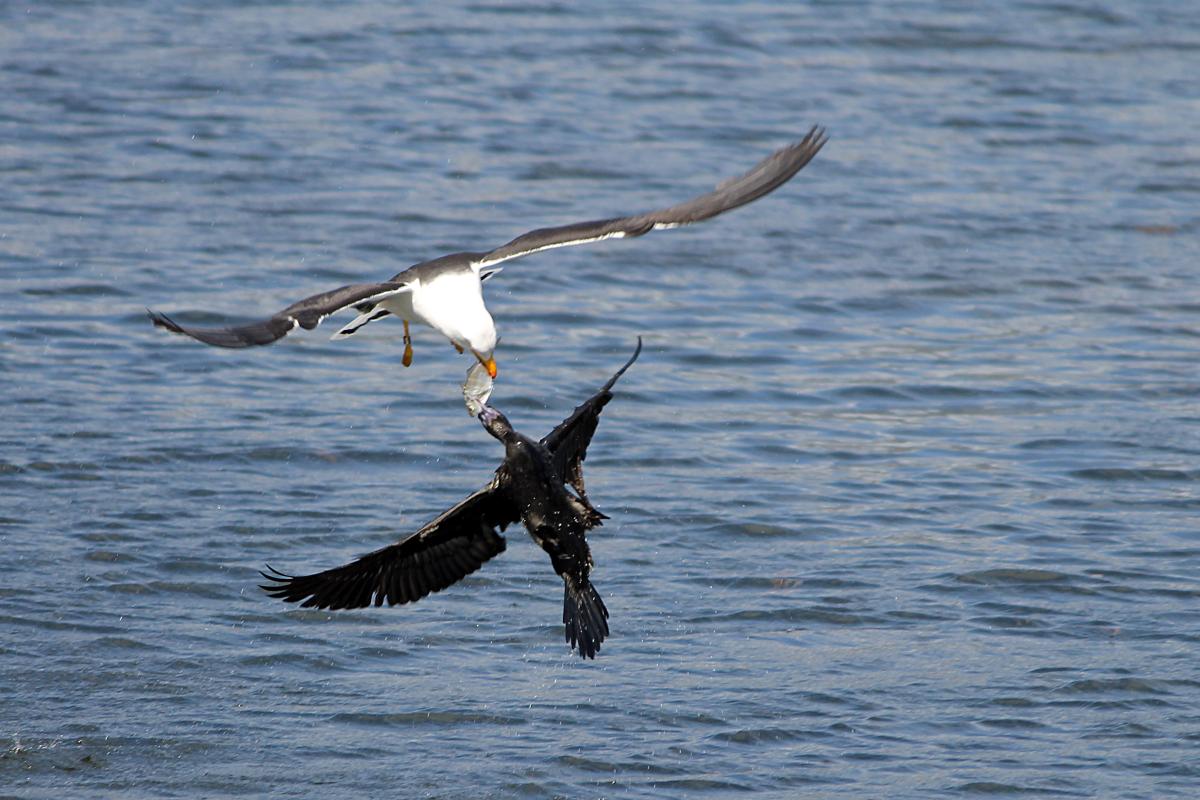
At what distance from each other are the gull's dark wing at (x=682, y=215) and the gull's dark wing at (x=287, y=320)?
1.59ft

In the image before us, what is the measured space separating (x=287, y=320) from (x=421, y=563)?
98 cm

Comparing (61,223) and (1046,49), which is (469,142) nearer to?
(61,223)

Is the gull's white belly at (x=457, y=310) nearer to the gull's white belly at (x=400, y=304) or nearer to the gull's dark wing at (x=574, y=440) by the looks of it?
the gull's white belly at (x=400, y=304)

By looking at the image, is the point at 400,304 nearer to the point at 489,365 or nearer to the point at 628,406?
the point at 489,365

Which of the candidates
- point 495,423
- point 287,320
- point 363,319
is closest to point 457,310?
point 363,319

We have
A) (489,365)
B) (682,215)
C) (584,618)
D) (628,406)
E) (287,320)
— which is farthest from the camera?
(628,406)

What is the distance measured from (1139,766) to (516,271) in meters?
6.22

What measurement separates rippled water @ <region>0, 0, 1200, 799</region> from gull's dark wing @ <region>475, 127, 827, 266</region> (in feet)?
4.81

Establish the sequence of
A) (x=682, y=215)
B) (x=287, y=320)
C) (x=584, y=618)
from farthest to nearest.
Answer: (x=682, y=215) → (x=584, y=618) → (x=287, y=320)

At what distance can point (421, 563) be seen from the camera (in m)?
6.44

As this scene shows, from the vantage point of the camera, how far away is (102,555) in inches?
304

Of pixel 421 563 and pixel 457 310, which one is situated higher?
pixel 457 310

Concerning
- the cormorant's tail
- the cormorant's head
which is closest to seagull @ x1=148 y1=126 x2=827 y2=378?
the cormorant's head

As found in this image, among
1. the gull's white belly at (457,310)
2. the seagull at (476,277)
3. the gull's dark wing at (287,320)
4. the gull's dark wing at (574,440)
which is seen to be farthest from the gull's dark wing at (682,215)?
the gull's dark wing at (574,440)
